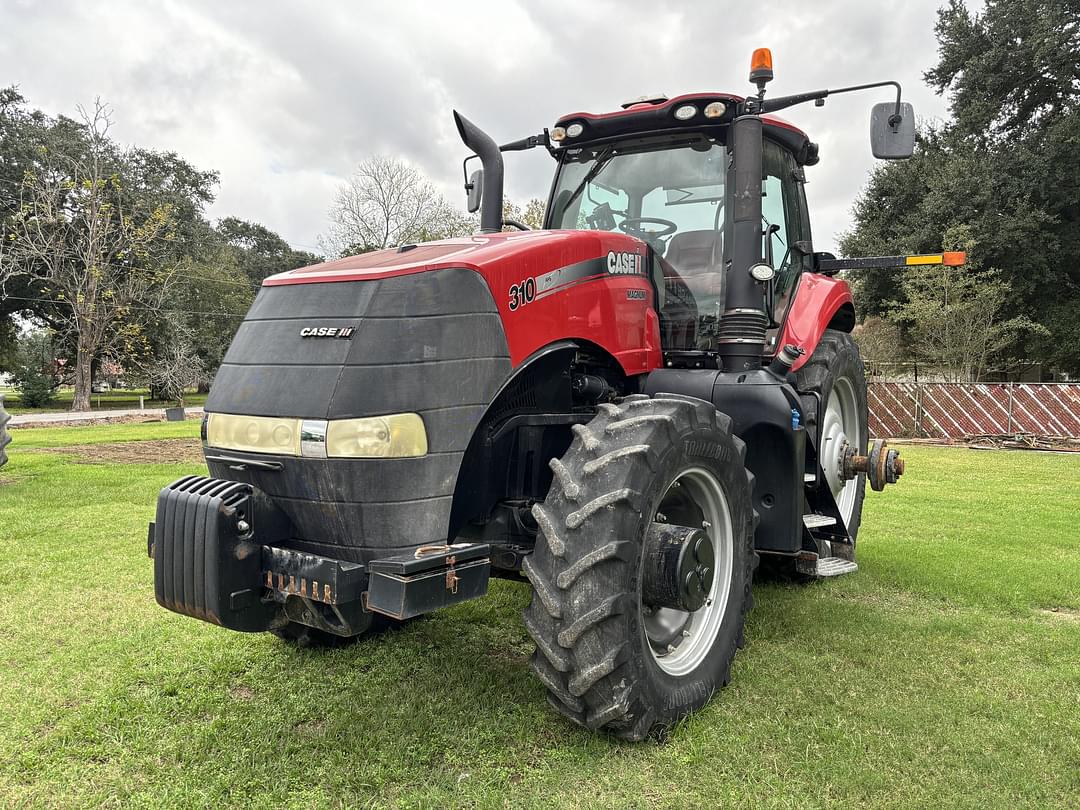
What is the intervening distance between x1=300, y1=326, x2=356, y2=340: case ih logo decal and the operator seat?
213 centimetres

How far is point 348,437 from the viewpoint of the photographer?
8.20 feet

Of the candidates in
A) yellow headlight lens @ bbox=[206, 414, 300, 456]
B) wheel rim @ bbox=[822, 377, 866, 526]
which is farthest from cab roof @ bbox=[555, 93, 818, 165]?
yellow headlight lens @ bbox=[206, 414, 300, 456]

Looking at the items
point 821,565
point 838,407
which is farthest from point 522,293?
point 838,407

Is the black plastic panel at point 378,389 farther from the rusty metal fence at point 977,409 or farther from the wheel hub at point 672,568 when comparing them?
the rusty metal fence at point 977,409

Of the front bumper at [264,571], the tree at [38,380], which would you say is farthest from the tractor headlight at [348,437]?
the tree at [38,380]

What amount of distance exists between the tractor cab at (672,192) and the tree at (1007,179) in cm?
2258

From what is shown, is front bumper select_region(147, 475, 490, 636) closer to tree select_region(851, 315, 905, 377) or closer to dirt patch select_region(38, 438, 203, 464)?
dirt patch select_region(38, 438, 203, 464)

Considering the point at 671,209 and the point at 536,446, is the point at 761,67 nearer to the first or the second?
the point at 671,209

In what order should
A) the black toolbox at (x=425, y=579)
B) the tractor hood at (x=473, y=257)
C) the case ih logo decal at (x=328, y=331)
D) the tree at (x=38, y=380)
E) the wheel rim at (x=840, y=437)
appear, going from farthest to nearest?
the tree at (x=38, y=380) < the wheel rim at (x=840, y=437) < the tractor hood at (x=473, y=257) < the case ih logo decal at (x=328, y=331) < the black toolbox at (x=425, y=579)

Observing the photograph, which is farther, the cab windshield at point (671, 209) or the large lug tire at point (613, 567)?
the cab windshield at point (671, 209)

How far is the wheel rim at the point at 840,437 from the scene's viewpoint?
15.9 ft

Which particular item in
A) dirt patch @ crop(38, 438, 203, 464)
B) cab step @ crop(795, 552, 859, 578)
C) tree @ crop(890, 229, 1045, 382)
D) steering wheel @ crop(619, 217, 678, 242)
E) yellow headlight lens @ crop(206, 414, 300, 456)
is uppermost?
tree @ crop(890, 229, 1045, 382)

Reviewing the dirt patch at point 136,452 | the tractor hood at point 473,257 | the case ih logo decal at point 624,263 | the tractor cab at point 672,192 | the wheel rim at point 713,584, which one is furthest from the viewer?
the dirt patch at point 136,452

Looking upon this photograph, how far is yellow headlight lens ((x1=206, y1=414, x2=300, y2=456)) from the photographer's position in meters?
2.59
